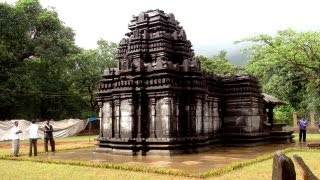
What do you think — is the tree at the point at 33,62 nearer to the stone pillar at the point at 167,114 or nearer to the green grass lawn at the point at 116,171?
the stone pillar at the point at 167,114

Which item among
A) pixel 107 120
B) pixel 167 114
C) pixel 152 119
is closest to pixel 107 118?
pixel 107 120

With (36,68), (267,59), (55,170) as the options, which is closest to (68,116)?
(36,68)

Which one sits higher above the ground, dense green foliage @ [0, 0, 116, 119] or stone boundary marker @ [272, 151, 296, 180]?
dense green foliage @ [0, 0, 116, 119]

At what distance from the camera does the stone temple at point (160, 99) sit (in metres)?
15.1

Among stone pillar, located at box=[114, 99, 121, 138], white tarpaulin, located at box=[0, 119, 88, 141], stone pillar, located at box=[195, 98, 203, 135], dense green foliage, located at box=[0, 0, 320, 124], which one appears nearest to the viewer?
stone pillar, located at box=[114, 99, 121, 138]

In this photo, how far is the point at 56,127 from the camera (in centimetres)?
3219

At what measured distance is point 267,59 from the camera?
82.9 ft

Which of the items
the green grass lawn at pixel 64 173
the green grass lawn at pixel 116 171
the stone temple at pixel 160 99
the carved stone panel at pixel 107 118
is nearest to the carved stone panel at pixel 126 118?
the stone temple at pixel 160 99

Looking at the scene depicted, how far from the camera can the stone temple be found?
15.1m

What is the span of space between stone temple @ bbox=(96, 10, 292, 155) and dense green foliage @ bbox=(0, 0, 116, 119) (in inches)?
670

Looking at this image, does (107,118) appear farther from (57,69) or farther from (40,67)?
(57,69)

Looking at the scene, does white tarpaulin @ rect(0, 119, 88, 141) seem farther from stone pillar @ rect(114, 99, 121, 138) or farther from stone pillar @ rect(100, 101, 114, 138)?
stone pillar @ rect(114, 99, 121, 138)

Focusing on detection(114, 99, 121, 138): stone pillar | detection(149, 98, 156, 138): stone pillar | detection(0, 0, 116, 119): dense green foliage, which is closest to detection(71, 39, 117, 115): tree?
detection(0, 0, 116, 119): dense green foliage

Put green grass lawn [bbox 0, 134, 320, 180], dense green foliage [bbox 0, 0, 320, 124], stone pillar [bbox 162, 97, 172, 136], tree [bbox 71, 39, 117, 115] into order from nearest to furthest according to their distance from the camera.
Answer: green grass lawn [bbox 0, 134, 320, 180], stone pillar [bbox 162, 97, 172, 136], dense green foliage [bbox 0, 0, 320, 124], tree [bbox 71, 39, 117, 115]
